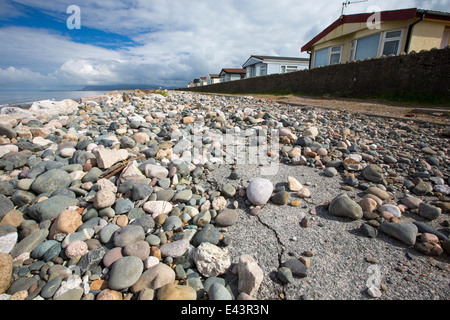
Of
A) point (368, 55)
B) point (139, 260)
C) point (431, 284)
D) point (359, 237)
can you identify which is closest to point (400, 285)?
point (431, 284)

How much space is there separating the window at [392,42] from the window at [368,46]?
1.11ft

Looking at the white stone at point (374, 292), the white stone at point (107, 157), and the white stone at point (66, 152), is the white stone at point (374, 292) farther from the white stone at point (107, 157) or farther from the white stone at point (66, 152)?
the white stone at point (66, 152)

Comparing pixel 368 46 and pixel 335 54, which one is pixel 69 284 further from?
pixel 335 54

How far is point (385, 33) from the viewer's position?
9.59m

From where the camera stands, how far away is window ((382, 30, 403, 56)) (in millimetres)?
9241

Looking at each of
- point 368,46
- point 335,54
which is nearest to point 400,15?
point 368,46

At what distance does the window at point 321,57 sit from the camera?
43.9ft

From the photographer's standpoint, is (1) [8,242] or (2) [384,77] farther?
(2) [384,77]

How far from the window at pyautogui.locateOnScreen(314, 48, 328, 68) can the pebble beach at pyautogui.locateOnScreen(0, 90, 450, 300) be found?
12495mm

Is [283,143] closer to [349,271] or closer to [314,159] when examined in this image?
[314,159]

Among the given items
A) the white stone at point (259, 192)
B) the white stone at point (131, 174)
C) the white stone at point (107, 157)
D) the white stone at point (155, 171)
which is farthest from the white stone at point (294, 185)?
the white stone at point (107, 157)

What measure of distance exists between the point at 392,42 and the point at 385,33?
21.0 inches

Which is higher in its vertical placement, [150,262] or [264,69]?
[264,69]
